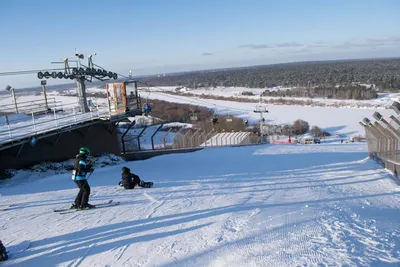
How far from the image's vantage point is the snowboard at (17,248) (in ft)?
18.9

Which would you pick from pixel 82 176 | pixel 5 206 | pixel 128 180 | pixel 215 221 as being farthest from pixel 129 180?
pixel 215 221

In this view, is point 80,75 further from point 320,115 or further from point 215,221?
point 320,115

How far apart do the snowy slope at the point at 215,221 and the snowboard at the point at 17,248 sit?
17 cm

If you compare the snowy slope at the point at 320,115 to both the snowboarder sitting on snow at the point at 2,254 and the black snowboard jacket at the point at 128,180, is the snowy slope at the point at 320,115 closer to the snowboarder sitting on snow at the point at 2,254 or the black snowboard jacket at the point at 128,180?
the black snowboard jacket at the point at 128,180

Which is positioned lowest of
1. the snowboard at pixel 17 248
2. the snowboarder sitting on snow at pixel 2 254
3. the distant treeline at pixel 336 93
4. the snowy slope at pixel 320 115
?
the snowy slope at pixel 320 115

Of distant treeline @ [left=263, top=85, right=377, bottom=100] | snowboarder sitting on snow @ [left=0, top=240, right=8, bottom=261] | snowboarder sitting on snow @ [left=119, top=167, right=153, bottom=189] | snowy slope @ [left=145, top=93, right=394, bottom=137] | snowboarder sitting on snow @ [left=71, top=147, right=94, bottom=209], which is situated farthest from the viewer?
distant treeline @ [left=263, top=85, right=377, bottom=100]

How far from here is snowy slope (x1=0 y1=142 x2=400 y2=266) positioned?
525 centimetres

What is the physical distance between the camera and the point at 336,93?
389ft

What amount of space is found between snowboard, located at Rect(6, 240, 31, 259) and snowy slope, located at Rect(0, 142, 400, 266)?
6.6 inches

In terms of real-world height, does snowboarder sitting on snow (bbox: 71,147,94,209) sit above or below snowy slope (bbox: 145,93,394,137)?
above

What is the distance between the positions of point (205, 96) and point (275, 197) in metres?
126

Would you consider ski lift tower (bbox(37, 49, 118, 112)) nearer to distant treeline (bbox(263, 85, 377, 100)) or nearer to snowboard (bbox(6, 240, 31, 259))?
snowboard (bbox(6, 240, 31, 259))

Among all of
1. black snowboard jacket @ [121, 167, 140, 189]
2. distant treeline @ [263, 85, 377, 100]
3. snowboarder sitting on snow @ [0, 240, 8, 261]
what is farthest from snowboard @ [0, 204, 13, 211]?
distant treeline @ [263, 85, 377, 100]

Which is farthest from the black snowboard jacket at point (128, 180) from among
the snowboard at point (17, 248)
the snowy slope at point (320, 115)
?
the snowy slope at point (320, 115)
